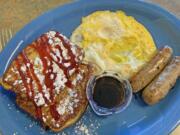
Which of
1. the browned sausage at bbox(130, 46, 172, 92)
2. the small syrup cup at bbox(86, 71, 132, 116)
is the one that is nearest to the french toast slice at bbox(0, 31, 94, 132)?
the small syrup cup at bbox(86, 71, 132, 116)

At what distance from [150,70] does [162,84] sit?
7 cm

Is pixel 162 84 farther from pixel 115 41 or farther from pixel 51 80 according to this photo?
pixel 51 80

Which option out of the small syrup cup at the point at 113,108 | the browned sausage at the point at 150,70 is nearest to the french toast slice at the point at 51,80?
the small syrup cup at the point at 113,108

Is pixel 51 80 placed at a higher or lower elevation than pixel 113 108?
higher

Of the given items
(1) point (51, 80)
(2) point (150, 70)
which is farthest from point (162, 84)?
(1) point (51, 80)

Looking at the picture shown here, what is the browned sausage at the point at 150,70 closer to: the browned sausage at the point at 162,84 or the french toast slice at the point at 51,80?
the browned sausage at the point at 162,84

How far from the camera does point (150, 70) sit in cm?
131

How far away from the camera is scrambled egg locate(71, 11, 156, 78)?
4.58 ft

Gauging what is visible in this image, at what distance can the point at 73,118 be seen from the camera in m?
1.28

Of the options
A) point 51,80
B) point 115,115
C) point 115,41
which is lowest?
point 115,115

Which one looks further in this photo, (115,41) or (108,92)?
(115,41)

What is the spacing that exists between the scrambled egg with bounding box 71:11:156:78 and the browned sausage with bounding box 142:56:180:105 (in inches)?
4.4

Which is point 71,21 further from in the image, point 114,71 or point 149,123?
point 149,123

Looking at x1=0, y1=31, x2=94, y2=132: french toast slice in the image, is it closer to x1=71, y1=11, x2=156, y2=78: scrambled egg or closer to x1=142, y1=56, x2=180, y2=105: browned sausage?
x1=71, y1=11, x2=156, y2=78: scrambled egg
